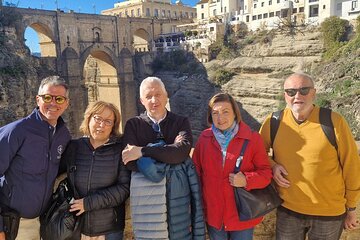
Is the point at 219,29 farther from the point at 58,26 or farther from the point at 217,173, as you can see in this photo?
the point at 217,173

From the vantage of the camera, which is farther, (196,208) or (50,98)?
(50,98)

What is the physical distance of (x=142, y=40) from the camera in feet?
111

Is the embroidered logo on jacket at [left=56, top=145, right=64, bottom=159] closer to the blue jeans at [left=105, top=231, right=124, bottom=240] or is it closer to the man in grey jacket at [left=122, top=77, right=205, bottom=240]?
the man in grey jacket at [left=122, top=77, right=205, bottom=240]

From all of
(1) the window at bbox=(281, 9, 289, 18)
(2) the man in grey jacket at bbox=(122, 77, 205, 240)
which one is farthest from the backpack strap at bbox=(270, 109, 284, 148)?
(1) the window at bbox=(281, 9, 289, 18)

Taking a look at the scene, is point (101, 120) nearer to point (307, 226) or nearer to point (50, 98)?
point (50, 98)

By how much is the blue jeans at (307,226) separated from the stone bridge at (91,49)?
21.0 m

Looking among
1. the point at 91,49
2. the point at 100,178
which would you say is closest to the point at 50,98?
the point at 100,178

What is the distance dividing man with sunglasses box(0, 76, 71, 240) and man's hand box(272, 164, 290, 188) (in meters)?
1.57

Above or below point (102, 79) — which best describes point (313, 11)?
above

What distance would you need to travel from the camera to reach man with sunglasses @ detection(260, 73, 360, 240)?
229 cm

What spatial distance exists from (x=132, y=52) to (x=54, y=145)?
1099 inches

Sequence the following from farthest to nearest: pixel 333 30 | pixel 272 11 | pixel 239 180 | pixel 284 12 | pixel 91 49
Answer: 1. pixel 272 11
2. pixel 284 12
3. pixel 91 49
4. pixel 333 30
5. pixel 239 180

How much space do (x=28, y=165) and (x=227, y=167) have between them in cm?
135

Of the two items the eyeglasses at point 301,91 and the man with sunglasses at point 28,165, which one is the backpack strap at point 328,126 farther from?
the man with sunglasses at point 28,165
